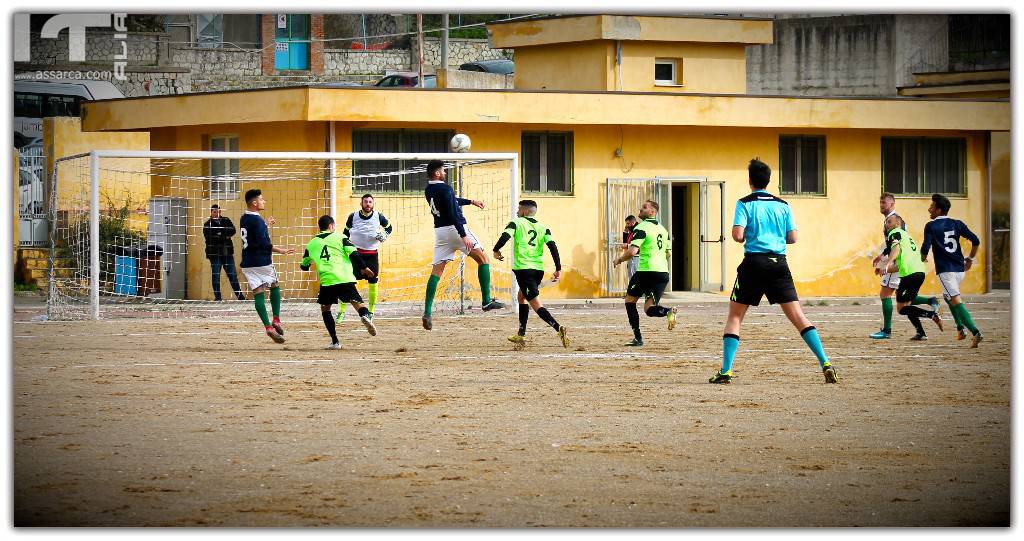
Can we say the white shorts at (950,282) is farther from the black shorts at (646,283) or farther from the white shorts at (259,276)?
the white shorts at (259,276)

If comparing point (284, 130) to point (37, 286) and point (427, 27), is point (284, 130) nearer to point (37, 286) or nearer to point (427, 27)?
point (37, 286)

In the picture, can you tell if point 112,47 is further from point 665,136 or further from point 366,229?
point 366,229

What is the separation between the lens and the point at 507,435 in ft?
29.9

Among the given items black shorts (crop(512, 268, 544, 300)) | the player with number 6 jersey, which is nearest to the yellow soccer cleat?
black shorts (crop(512, 268, 544, 300))

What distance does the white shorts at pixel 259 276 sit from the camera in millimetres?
15422

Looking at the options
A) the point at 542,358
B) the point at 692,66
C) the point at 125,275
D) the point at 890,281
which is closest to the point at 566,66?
the point at 692,66

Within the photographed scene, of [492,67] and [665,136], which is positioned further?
[492,67]

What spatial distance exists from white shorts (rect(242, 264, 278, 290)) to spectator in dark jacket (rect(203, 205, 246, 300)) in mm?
7228

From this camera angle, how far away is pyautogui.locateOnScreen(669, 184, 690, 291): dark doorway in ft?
87.6

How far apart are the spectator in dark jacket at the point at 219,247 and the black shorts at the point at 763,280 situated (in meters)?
12.8

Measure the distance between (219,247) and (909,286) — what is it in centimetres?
1224

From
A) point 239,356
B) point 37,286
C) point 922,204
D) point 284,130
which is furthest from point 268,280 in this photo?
point 922,204

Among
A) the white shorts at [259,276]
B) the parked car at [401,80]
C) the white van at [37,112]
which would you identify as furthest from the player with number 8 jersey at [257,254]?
the parked car at [401,80]

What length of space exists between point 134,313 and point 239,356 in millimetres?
7376
